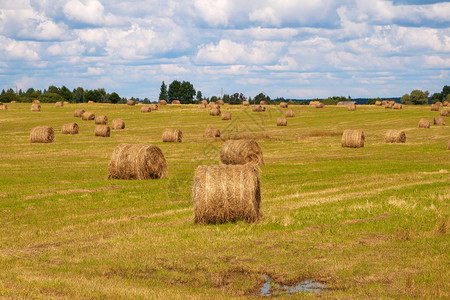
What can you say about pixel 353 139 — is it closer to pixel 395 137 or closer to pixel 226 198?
pixel 395 137

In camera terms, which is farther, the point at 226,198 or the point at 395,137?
the point at 395,137

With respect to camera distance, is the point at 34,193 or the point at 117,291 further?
the point at 34,193

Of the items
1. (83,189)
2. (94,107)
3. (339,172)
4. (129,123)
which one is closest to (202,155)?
(339,172)

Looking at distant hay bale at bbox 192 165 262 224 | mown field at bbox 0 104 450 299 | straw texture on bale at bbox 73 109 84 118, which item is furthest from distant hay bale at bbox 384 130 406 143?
straw texture on bale at bbox 73 109 84 118

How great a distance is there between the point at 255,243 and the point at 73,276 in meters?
4.41

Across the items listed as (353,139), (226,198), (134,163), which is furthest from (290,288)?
(353,139)

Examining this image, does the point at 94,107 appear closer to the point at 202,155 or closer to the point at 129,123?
the point at 129,123

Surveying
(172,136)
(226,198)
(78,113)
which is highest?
(78,113)

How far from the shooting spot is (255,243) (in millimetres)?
13047

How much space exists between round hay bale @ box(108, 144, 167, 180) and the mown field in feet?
2.24

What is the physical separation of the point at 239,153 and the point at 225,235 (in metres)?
15.0

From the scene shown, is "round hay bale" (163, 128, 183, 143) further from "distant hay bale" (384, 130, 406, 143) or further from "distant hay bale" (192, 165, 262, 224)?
"distant hay bale" (192, 165, 262, 224)

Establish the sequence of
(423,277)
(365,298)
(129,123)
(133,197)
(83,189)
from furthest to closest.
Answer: (129,123)
(83,189)
(133,197)
(423,277)
(365,298)

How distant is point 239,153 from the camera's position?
28656mm
